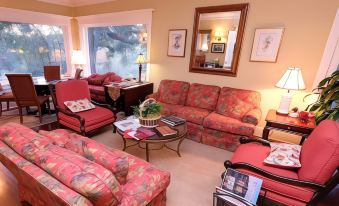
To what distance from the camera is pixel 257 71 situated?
291 cm

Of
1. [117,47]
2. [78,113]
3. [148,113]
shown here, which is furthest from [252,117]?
[117,47]

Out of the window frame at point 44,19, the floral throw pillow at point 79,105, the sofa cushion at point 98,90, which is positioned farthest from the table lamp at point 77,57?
the floral throw pillow at point 79,105

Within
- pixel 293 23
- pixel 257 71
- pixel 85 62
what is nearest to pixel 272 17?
pixel 293 23

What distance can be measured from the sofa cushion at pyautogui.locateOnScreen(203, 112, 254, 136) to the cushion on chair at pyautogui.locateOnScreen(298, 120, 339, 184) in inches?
41.3

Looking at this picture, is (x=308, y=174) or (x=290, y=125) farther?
(x=290, y=125)

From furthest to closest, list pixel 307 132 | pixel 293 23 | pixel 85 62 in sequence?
pixel 85 62 < pixel 293 23 < pixel 307 132

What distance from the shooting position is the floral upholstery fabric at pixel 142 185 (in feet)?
3.81

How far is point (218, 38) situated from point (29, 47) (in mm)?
4659

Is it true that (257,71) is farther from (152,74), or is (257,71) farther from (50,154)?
(50,154)

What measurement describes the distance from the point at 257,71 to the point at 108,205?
290 cm

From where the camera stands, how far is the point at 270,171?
5.01ft

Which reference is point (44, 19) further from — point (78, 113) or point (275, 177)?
point (275, 177)

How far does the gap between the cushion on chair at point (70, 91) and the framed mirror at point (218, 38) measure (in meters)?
2.11

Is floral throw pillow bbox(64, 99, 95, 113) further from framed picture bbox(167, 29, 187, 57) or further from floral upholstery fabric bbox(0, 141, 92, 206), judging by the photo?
framed picture bbox(167, 29, 187, 57)
